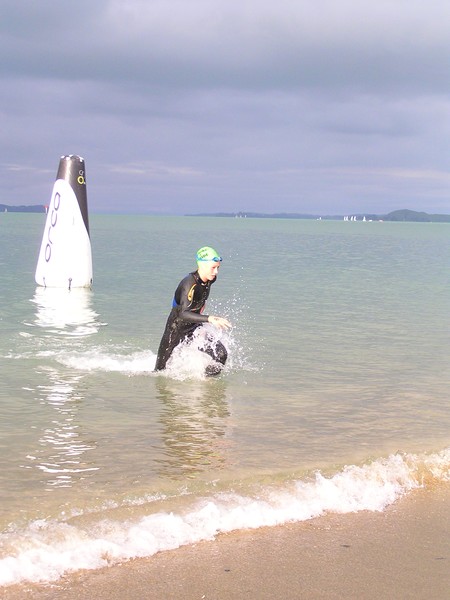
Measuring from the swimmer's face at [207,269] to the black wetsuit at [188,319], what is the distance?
7 cm

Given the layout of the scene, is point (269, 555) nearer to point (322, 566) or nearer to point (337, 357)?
point (322, 566)

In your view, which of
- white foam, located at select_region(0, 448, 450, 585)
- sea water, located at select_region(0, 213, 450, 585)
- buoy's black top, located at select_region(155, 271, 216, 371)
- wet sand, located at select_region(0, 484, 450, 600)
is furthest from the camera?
buoy's black top, located at select_region(155, 271, 216, 371)

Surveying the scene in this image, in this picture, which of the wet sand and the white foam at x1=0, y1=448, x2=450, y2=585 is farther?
the white foam at x1=0, y1=448, x2=450, y2=585

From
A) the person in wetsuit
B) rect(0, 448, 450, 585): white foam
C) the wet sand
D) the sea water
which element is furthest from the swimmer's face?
the wet sand

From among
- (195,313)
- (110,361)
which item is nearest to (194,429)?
(195,313)

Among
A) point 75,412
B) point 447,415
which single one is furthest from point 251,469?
point 447,415

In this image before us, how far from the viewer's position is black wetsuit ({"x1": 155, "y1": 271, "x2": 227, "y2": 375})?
383 inches

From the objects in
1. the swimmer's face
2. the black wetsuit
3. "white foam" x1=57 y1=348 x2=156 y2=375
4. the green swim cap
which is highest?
the green swim cap

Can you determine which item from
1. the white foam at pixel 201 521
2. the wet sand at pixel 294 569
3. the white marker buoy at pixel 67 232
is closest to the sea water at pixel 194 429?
the white foam at pixel 201 521

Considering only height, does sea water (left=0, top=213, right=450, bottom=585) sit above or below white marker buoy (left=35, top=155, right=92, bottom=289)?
below

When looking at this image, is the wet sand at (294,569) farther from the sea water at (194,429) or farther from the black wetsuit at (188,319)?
the black wetsuit at (188,319)

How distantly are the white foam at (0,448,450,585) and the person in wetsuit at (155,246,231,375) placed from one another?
3.22m

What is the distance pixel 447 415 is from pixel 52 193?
15.0 m

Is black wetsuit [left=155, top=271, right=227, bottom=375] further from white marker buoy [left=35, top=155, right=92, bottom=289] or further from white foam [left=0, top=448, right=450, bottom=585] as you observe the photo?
white marker buoy [left=35, top=155, right=92, bottom=289]
